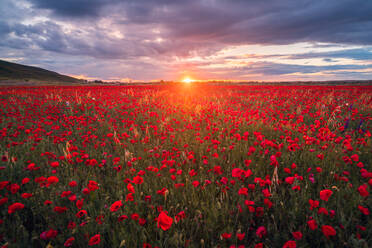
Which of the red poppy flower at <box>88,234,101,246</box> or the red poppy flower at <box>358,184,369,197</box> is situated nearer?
the red poppy flower at <box>88,234,101,246</box>

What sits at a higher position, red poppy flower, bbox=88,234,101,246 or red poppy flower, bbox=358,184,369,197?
red poppy flower, bbox=358,184,369,197

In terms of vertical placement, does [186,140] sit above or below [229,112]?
below

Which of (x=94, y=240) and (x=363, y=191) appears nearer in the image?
(x=94, y=240)

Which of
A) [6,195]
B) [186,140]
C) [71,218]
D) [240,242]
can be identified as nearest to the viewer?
[240,242]

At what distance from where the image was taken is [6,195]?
2.14 m

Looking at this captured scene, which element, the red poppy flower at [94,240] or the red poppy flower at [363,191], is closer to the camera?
the red poppy flower at [94,240]

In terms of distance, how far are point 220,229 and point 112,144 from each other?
2.91m

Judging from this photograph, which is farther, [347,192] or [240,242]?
[347,192]

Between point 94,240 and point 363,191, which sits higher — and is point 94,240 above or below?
below

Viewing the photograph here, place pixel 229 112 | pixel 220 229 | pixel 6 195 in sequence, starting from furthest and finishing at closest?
pixel 229 112 → pixel 6 195 → pixel 220 229

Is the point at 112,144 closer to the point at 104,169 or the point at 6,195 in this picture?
the point at 104,169

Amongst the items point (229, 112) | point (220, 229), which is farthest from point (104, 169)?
point (229, 112)

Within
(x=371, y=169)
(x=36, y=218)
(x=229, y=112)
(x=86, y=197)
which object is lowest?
(x=36, y=218)

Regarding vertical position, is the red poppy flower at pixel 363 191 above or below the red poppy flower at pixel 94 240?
above
